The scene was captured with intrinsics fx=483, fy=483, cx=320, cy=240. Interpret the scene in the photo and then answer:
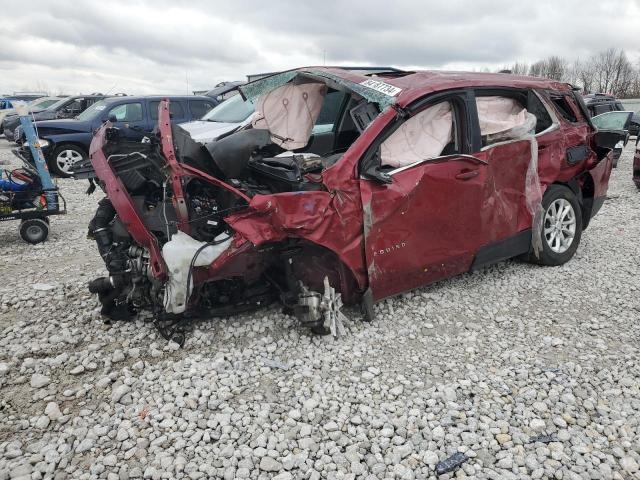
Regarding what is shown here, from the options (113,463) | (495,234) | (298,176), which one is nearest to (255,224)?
(298,176)

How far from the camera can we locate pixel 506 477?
2318mm

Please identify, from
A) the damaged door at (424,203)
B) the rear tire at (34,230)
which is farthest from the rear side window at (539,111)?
the rear tire at (34,230)

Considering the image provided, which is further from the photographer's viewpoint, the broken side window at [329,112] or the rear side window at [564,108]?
the broken side window at [329,112]

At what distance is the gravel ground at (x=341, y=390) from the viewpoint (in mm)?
2436

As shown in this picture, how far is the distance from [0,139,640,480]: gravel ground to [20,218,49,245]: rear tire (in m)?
1.99

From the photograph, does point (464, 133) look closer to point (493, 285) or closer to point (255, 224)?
point (493, 285)

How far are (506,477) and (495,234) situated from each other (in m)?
2.34

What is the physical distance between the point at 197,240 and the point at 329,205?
37.4 inches

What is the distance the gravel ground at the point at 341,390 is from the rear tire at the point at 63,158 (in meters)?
7.89

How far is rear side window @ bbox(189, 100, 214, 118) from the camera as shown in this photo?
36.5 ft

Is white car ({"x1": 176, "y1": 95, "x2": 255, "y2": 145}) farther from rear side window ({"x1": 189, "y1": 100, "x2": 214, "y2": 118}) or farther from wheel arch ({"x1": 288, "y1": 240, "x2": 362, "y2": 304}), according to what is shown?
wheel arch ({"x1": 288, "y1": 240, "x2": 362, "y2": 304})

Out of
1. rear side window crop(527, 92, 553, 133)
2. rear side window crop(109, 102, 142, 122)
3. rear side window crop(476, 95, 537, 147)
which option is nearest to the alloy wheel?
rear side window crop(527, 92, 553, 133)

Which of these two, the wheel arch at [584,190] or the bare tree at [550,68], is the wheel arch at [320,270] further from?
the bare tree at [550,68]

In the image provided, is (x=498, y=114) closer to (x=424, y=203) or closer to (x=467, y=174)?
(x=467, y=174)
